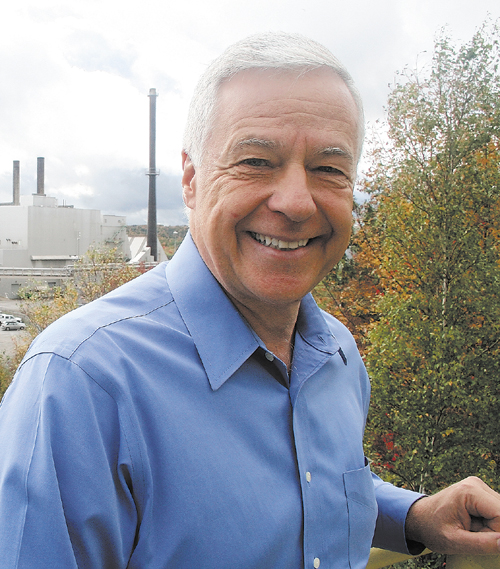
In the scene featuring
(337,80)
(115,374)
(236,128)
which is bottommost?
(115,374)

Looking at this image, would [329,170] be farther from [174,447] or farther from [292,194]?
[174,447]

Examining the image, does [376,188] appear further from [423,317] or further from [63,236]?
[63,236]

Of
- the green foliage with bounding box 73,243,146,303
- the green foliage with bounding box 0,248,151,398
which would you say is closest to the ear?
the green foliage with bounding box 0,248,151,398

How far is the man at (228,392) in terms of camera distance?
2.78 ft

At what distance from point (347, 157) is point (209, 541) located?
0.88m

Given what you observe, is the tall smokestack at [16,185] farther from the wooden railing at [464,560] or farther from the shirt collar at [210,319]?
the wooden railing at [464,560]

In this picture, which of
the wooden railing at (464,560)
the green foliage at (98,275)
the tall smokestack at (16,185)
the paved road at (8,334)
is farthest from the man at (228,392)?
the tall smokestack at (16,185)

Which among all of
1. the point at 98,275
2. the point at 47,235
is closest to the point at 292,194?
the point at 98,275

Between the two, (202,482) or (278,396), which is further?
(278,396)

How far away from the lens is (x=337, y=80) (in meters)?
1.23

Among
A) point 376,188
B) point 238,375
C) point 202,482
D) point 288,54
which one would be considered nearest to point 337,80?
point 288,54

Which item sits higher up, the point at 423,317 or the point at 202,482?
the point at 202,482

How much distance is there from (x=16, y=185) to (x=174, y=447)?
1597 inches

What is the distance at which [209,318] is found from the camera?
1.21 metres
